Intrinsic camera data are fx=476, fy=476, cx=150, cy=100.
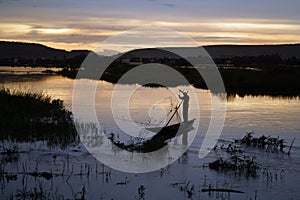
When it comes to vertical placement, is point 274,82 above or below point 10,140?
above

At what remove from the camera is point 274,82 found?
44.5 meters

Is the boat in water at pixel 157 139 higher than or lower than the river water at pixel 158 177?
higher

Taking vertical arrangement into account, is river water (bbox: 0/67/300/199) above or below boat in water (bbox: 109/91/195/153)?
below

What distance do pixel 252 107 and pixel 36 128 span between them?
14.3 meters

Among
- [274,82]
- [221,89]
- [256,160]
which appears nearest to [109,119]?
[256,160]

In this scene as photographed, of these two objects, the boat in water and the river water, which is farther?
the boat in water

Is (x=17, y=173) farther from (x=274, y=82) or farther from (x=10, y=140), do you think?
(x=274, y=82)

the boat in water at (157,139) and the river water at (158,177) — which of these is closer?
the river water at (158,177)

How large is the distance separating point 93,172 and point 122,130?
265 inches

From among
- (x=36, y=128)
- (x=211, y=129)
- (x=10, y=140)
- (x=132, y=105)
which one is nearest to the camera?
(x=10, y=140)

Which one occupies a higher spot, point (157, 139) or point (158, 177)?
point (157, 139)

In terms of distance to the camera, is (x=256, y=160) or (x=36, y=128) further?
(x=36, y=128)

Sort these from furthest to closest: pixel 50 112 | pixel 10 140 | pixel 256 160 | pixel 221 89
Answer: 1. pixel 221 89
2. pixel 50 112
3. pixel 10 140
4. pixel 256 160

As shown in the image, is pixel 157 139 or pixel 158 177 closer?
pixel 158 177
